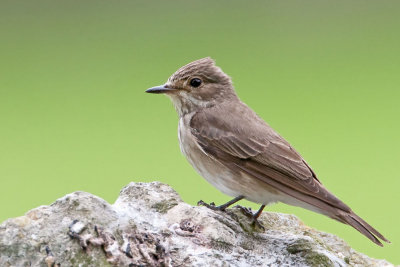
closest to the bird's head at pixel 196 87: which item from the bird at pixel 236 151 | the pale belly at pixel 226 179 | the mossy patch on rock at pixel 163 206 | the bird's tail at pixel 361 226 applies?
the bird at pixel 236 151

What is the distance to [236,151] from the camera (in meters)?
5.06

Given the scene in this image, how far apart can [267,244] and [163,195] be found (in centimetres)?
76

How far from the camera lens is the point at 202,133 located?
5.31 metres

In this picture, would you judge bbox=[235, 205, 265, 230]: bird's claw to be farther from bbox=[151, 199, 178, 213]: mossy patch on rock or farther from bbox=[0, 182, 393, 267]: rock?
bbox=[151, 199, 178, 213]: mossy patch on rock

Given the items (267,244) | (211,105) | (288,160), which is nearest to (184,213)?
(267,244)

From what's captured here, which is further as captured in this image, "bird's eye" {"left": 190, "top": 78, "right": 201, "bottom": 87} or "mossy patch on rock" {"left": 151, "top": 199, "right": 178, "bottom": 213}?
"bird's eye" {"left": 190, "top": 78, "right": 201, "bottom": 87}

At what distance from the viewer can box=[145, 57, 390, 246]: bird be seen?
15.4ft

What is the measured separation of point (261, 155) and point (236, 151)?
21cm

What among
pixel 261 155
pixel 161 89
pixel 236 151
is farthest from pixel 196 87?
pixel 261 155

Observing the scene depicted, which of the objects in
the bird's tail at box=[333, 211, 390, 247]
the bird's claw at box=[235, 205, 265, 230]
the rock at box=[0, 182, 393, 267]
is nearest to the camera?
the rock at box=[0, 182, 393, 267]

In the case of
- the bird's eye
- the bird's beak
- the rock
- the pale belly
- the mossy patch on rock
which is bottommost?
the rock

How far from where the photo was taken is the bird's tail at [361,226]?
423 cm

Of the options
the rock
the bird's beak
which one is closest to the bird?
the bird's beak

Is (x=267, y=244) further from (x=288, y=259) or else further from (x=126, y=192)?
(x=126, y=192)
